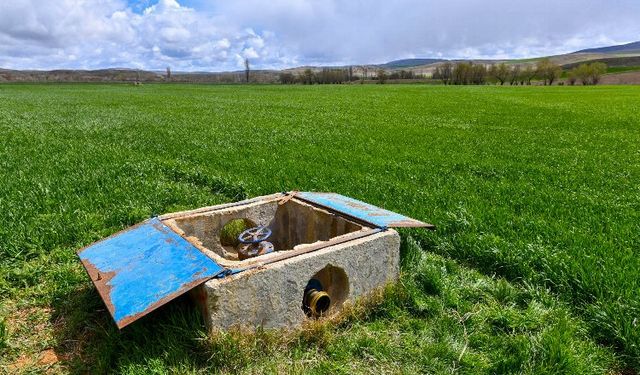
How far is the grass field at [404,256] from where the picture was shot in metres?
3.92

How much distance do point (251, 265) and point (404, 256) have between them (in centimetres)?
217

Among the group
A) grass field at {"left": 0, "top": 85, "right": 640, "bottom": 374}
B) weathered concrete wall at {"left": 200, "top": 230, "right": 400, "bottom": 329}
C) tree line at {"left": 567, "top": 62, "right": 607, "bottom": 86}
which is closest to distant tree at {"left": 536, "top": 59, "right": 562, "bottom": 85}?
tree line at {"left": 567, "top": 62, "right": 607, "bottom": 86}

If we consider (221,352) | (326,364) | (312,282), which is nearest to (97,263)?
(221,352)

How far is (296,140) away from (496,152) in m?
6.19

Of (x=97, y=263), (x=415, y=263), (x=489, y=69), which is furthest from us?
(x=489, y=69)

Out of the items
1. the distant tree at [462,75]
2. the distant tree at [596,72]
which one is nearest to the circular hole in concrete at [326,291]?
the distant tree at [596,72]

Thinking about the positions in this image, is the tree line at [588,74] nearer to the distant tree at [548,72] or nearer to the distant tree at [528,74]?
the distant tree at [548,72]

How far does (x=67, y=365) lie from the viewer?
3.92 meters

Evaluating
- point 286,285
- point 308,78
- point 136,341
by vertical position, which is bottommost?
point 136,341

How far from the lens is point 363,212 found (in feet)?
17.3

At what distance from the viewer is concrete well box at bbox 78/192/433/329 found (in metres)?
3.75

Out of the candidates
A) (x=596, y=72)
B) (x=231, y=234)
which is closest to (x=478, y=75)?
(x=596, y=72)

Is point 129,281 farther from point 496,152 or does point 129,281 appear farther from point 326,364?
point 496,152

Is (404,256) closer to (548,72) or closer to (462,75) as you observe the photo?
(462,75)
